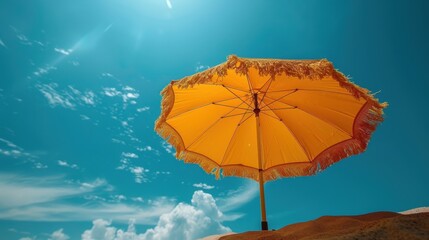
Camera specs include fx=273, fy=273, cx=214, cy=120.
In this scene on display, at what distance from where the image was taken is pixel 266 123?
6043 mm

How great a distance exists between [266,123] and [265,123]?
0.9 inches

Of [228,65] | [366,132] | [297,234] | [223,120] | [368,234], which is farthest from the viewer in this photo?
[223,120]

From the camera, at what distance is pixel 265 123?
6.05m

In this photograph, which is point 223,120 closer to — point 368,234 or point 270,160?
point 270,160

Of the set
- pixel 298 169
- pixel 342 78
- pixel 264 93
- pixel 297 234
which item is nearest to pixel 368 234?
pixel 297 234

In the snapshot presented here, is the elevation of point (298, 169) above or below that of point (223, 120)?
below

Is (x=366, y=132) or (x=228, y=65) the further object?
(x=366, y=132)

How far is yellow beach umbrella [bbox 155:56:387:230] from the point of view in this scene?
505 centimetres

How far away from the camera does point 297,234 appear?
9.50 ft

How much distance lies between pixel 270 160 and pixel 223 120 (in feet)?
4.59

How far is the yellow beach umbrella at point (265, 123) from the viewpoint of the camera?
16.6ft

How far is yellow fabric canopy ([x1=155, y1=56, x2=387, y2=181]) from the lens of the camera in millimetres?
5059

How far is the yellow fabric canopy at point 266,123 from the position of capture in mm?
5059

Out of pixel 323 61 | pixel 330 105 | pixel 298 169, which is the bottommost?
pixel 298 169
